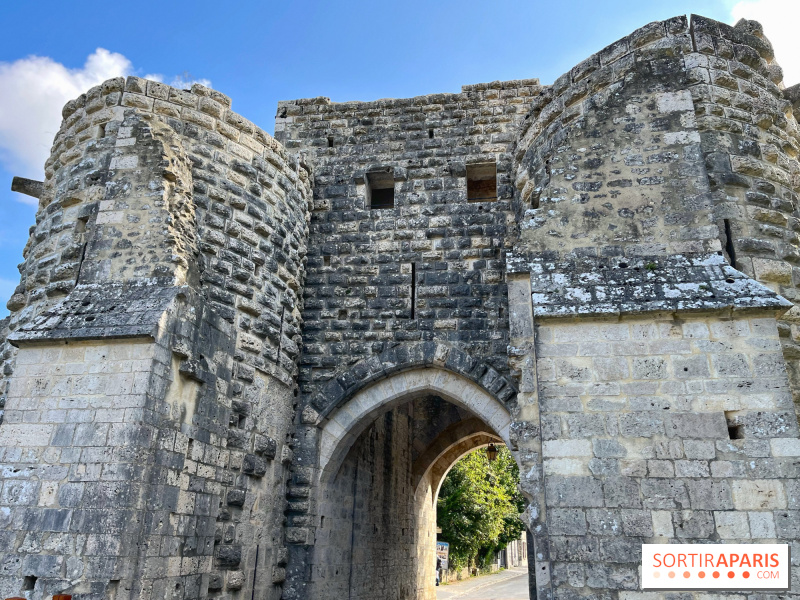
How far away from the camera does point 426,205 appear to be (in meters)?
7.40

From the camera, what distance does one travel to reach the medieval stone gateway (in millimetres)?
4066

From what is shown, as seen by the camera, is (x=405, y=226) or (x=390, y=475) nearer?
(x=405, y=226)

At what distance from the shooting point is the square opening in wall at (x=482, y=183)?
772 centimetres

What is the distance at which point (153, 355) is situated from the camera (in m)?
4.63

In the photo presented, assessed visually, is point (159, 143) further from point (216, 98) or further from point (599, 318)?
point (599, 318)

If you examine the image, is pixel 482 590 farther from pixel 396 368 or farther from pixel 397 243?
pixel 397 243

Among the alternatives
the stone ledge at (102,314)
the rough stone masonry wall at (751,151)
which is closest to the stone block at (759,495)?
the rough stone masonry wall at (751,151)

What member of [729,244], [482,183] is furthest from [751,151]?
[482,183]

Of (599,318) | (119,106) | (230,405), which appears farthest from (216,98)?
(599,318)

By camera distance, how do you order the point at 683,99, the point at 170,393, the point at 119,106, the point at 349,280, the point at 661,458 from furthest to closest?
the point at 349,280
the point at 119,106
the point at 683,99
the point at 170,393
the point at 661,458

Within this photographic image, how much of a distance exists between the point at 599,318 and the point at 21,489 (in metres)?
4.35

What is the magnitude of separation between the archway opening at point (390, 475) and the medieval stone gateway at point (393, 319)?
0.20ft

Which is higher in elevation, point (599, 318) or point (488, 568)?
point (599, 318)

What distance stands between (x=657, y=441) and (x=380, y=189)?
5241 millimetres
